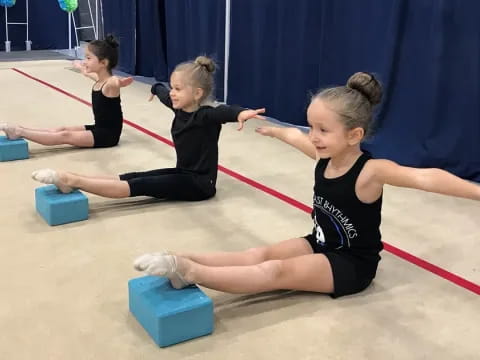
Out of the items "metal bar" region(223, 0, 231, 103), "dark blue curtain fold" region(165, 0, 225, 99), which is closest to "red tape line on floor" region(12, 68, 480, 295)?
"metal bar" region(223, 0, 231, 103)

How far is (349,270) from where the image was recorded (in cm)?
176

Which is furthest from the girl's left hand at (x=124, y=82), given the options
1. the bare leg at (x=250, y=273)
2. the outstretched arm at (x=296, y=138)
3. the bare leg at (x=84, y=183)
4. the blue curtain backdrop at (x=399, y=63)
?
the bare leg at (x=250, y=273)

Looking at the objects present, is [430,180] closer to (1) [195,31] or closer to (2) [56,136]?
(2) [56,136]

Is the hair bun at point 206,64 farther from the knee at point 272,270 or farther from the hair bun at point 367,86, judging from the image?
the knee at point 272,270

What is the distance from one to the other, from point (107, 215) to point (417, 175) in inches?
53.6

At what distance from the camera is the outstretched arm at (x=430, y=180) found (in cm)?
144

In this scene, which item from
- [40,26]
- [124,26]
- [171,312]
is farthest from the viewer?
[40,26]

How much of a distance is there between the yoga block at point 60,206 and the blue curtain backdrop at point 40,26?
7.35 m

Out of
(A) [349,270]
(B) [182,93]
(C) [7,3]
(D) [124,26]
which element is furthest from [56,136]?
(C) [7,3]

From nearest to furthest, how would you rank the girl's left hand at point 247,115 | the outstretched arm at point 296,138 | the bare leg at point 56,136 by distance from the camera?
1. the outstretched arm at point 296,138
2. the girl's left hand at point 247,115
3. the bare leg at point 56,136

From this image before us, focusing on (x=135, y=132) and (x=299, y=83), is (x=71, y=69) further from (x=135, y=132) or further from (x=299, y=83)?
(x=299, y=83)

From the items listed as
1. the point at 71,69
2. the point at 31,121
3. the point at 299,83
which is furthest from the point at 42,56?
the point at 299,83

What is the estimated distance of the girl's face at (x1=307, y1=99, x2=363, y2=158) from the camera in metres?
1.66

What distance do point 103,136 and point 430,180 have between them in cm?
235
